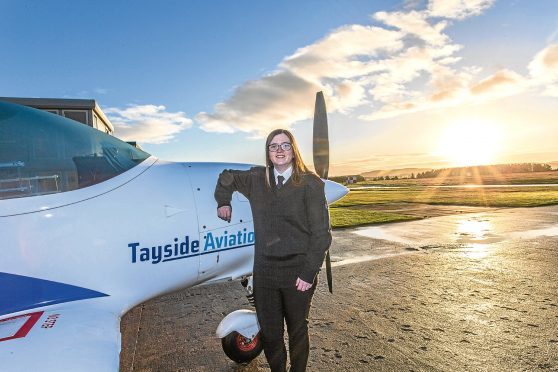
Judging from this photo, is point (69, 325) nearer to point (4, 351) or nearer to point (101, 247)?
point (4, 351)

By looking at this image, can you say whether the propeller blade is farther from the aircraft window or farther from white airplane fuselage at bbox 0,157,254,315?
the aircraft window

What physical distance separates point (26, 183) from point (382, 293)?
4674 mm

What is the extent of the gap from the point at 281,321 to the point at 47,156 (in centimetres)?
198

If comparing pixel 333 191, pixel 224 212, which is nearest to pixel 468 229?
pixel 333 191

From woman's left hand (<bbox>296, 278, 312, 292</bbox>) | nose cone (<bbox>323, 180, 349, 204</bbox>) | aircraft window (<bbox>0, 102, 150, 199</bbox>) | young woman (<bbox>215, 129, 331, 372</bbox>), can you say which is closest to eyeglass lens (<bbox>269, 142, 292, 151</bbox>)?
young woman (<bbox>215, 129, 331, 372</bbox>)

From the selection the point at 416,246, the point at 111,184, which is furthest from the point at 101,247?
the point at 416,246

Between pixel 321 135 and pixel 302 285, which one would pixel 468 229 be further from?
pixel 302 285

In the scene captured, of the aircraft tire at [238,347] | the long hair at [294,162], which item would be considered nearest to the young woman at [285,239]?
the long hair at [294,162]

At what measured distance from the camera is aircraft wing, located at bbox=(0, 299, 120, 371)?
170 cm

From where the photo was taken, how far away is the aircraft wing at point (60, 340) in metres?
1.70

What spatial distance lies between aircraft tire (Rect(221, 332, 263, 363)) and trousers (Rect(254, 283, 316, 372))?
63 centimetres

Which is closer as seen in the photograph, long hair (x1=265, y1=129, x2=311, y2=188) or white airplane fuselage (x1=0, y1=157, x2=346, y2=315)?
white airplane fuselage (x1=0, y1=157, x2=346, y2=315)

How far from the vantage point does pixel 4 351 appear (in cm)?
172

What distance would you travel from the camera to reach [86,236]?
2.27 meters
